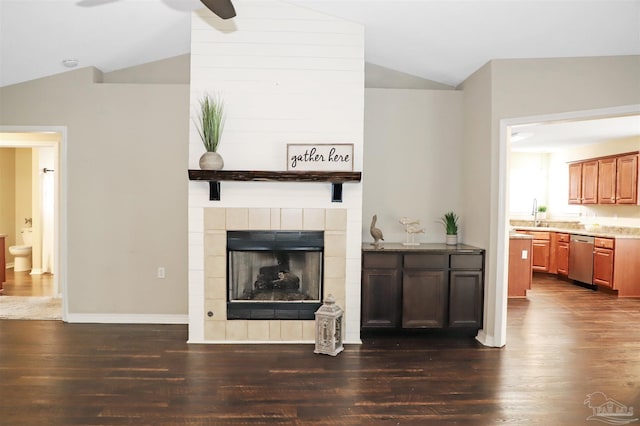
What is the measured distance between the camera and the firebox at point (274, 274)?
14.0 ft

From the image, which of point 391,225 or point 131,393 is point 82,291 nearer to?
point 131,393

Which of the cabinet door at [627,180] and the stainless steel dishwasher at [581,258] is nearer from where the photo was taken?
the cabinet door at [627,180]

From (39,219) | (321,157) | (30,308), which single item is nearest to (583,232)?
(321,157)

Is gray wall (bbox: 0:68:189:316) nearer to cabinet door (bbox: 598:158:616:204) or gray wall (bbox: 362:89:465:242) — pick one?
gray wall (bbox: 362:89:465:242)

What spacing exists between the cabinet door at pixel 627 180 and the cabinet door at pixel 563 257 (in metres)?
1.11

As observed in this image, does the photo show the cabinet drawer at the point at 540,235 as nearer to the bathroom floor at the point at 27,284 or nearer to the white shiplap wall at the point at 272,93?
the white shiplap wall at the point at 272,93

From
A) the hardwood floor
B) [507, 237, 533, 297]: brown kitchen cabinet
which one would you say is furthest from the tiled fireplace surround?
[507, 237, 533, 297]: brown kitchen cabinet

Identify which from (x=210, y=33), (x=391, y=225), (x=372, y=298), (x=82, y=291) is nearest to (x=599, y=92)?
(x=391, y=225)

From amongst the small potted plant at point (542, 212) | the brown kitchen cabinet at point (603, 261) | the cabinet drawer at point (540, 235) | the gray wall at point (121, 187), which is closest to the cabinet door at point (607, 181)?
the brown kitchen cabinet at point (603, 261)

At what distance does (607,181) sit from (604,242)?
4.12ft

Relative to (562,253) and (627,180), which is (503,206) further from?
(562,253)

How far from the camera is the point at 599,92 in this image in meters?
3.90

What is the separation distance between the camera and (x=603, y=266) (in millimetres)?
6801

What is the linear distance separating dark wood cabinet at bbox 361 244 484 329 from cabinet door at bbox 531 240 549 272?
4459mm
